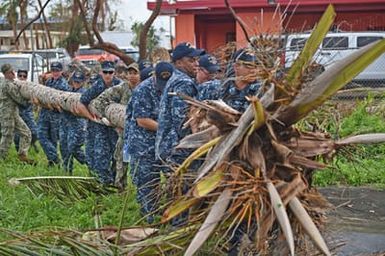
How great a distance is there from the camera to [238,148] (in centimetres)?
362

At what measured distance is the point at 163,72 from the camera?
6.14 m

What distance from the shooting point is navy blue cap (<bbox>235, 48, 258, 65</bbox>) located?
12.9ft

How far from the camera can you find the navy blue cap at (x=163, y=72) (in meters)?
6.10

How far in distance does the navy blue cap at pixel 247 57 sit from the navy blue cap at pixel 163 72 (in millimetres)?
1848

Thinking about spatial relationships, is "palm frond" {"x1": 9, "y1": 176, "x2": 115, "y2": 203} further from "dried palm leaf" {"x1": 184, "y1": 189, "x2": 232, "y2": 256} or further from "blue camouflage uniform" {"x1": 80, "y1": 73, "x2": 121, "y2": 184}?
"dried palm leaf" {"x1": 184, "y1": 189, "x2": 232, "y2": 256}

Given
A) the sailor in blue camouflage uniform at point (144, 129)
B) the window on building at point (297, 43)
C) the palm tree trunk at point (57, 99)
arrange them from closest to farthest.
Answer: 1. the window on building at point (297, 43)
2. the sailor in blue camouflage uniform at point (144, 129)
3. the palm tree trunk at point (57, 99)

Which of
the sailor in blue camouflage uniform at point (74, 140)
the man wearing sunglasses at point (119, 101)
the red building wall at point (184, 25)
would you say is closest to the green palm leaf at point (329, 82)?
the man wearing sunglasses at point (119, 101)

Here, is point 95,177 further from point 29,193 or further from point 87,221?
point 87,221

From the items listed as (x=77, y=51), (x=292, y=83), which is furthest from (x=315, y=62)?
(x=77, y=51)

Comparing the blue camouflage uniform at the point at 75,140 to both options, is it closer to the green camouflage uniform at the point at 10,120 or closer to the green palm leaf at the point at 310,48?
the green camouflage uniform at the point at 10,120

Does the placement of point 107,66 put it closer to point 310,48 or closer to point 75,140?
point 75,140

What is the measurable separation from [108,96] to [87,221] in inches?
69.7

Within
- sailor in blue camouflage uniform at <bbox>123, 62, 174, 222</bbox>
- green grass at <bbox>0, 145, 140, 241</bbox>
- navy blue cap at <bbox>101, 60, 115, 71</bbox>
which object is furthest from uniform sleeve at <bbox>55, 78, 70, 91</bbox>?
sailor in blue camouflage uniform at <bbox>123, 62, 174, 222</bbox>

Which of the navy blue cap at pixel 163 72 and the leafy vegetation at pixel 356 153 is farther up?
the navy blue cap at pixel 163 72
